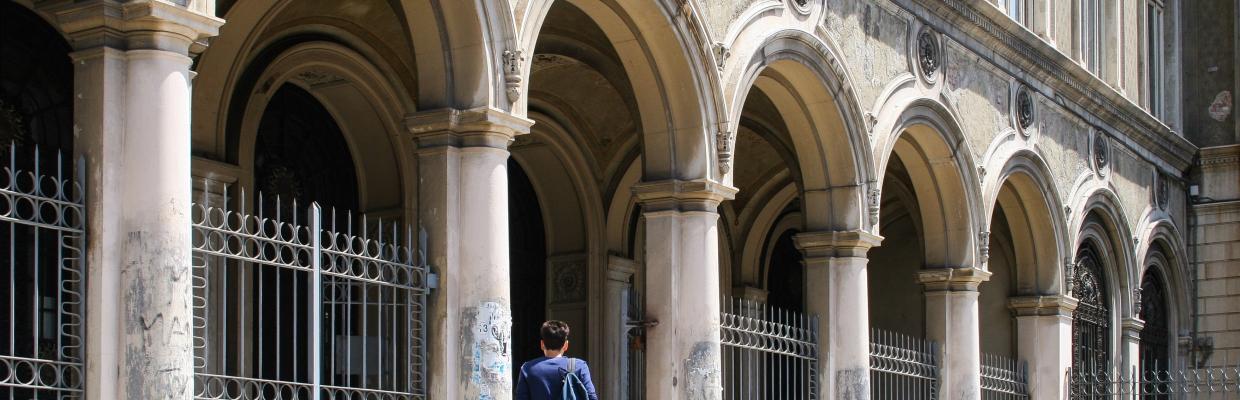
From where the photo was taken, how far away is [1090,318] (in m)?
20.4

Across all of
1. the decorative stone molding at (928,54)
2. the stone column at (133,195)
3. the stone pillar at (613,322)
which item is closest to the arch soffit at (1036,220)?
the decorative stone molding at (928,54)

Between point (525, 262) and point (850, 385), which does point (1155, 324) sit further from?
point (850, 385)

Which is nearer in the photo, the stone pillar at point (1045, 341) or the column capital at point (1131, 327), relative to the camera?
the stone pillar at point (1045, 341)

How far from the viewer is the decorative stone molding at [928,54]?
617 inches

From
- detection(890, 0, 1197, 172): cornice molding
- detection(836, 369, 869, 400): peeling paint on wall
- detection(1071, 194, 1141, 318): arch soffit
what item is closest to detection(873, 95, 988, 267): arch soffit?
detection(890, 0, 1197, 172): cornice molding

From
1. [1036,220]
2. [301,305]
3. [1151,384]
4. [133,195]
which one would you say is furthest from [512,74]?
[1151,384]

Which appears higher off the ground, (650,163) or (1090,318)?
(650,163)

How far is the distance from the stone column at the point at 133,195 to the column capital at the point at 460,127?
2.34m

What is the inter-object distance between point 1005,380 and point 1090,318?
9.50 ft

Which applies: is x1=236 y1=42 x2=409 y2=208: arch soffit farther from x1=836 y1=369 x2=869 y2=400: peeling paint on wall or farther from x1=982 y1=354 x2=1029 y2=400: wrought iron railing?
x1=982 y1=354 x2=1029 y2=400: wrought iron railing

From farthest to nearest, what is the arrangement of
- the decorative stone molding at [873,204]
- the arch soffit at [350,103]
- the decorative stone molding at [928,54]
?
1. the decorative stone molding at [928,54]
2. the decorative stone molding at [873,204]
3. the arch soffit at [350,103]

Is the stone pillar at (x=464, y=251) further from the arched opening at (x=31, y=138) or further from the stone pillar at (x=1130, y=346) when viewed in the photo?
the stone pillar at (x=1130, y=346)

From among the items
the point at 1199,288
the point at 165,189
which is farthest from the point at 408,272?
the point at 1199,288

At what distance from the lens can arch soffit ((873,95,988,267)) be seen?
52.3ft
